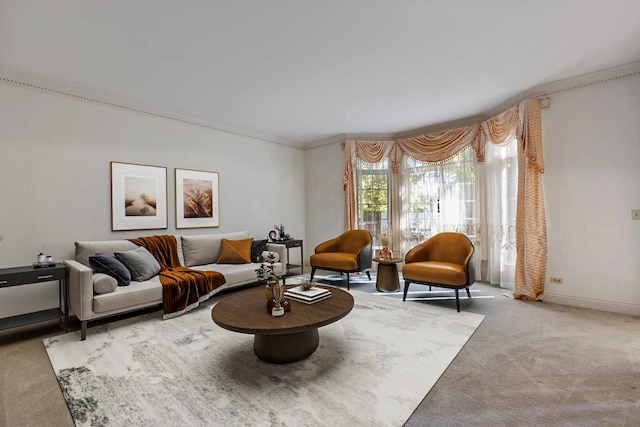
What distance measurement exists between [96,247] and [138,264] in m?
0.55

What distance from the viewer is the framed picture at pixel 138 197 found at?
3996mm

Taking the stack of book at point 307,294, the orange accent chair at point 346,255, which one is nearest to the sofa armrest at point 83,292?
the stack of book at point 307,294

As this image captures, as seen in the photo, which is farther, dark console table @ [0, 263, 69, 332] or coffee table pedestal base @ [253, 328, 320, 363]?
dark console table @ [0, 263, 69, 332]

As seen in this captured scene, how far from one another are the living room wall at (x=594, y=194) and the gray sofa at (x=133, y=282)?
12.7ft

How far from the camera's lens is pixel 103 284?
301 cm

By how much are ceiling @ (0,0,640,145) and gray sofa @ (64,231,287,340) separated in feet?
6.54

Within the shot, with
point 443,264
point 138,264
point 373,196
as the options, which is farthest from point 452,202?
point 138,264

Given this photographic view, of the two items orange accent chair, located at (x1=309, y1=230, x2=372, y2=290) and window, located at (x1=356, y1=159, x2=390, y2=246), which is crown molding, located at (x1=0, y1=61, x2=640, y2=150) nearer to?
window, located at (x1=356, y1=159, x2=390, y2=246)

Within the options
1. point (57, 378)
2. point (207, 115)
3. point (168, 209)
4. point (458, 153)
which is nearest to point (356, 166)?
point (458, 153)

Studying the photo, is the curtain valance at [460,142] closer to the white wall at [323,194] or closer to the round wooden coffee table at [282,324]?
the white wall at [323,194]

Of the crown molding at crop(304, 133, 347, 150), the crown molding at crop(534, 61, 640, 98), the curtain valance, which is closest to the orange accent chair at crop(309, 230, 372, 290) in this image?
the curtain valance

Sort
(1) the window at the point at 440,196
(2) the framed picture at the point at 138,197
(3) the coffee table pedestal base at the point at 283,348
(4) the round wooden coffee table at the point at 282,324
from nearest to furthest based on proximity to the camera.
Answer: (4) the round wooden coffee table at the point at 282,324
(3) the coffee table pedestal base at the point at 283,348
(2) the framed picture at the point at 138,197
(1) the window at the point at 440,196

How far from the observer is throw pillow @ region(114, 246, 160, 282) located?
350 centimetres

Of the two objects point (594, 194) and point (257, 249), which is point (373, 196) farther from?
point (594, 194)
